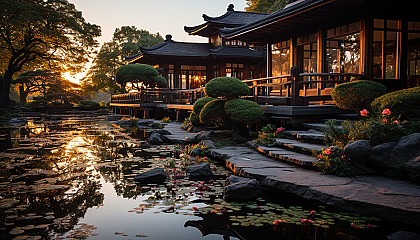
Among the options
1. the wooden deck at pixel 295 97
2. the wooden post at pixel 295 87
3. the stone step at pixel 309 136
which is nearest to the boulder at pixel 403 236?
the stone step at pixel 309 136

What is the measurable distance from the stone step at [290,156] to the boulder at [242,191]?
1659mm

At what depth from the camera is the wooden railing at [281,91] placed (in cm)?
1085

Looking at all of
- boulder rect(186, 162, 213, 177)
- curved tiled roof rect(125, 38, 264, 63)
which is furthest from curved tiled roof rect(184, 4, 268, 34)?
boulder rect(186, 162, 213, 177)

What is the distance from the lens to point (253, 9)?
44.3 m

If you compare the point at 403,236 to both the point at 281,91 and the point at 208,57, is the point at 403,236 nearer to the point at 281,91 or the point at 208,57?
the point at 281,91

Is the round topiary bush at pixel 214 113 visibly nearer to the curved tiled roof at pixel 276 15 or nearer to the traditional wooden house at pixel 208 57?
the curved tiled roof at pixel 276 15

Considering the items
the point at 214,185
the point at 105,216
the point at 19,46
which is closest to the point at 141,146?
the point at 214,185

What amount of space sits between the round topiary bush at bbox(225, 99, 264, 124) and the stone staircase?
0.85 metres

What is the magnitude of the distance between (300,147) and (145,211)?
4501mm

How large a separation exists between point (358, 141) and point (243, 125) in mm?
5473

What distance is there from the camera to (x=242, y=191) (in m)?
5.61

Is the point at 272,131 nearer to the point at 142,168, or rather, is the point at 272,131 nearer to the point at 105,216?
the point at 142,168

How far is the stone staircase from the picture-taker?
732cm

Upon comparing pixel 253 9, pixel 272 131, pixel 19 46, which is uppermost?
pixel 253 9
